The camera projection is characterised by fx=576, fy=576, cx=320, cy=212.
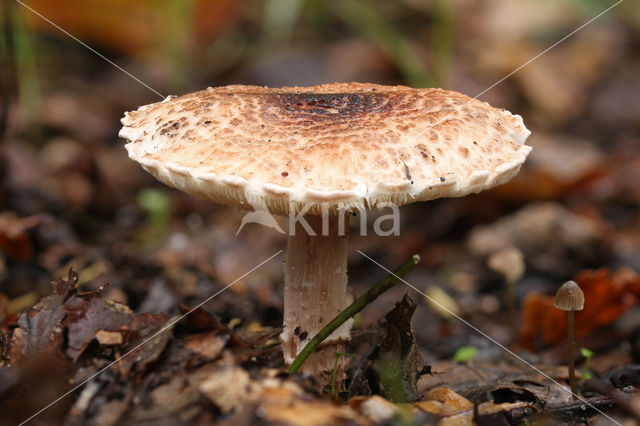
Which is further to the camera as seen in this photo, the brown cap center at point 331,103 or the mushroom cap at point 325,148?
the brown cap center at point 331,103

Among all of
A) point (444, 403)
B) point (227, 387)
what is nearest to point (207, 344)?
point (227, 387)

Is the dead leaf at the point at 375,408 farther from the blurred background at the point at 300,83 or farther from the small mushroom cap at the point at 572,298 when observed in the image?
the blurred background at the point at 300,83

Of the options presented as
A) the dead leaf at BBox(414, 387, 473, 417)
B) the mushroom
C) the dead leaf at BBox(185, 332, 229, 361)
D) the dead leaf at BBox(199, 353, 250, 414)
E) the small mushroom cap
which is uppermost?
the mushroom

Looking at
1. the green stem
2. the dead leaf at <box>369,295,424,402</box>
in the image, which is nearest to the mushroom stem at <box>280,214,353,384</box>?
the dead leaf at <box>369,295,424,402</box>

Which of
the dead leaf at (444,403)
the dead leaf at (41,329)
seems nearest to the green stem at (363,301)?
the dead leaf at (444,403)

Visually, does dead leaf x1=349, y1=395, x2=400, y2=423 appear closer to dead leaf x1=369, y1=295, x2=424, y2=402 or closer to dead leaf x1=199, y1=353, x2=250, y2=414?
dead leaf x1=369, y1=295, x2=424, y2=402

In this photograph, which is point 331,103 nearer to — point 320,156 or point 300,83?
point 320,156

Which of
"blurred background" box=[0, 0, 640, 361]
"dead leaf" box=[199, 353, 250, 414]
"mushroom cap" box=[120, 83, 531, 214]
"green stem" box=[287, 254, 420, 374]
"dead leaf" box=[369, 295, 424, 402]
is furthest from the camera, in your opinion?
A: "blurred background" box=[0, 0, 640, 361]
